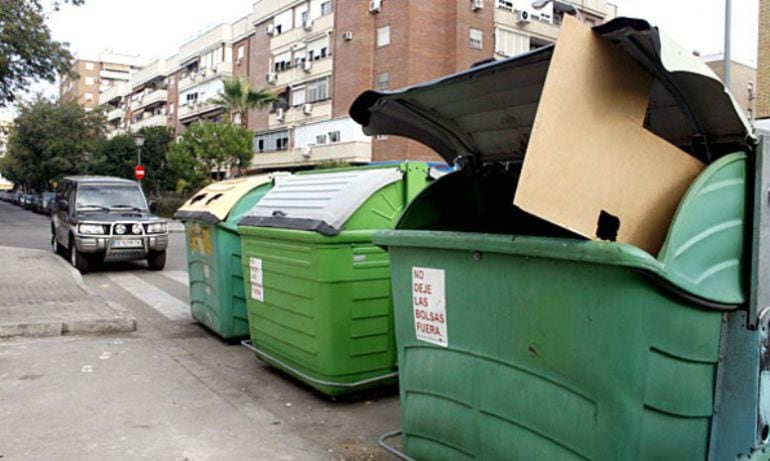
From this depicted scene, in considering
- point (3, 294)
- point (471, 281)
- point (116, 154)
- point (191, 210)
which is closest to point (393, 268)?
point (471, 281)

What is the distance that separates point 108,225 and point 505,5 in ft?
98.6

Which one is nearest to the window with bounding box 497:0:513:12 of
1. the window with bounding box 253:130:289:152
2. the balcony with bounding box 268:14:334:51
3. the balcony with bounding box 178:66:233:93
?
the balcony with bounding box 268:14:334:51

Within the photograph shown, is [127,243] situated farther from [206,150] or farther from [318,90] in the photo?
[318,90]

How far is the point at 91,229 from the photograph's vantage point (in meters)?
12.9

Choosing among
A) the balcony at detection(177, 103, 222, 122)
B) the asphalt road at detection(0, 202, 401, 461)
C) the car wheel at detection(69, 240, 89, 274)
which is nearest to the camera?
the asphalt road at detection(0, 202, 401, 461)

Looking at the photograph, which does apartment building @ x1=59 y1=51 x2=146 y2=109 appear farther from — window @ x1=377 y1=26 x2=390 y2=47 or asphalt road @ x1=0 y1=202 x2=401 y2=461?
asphalt road @ x1=0 y1=202 x2=401 y2=461

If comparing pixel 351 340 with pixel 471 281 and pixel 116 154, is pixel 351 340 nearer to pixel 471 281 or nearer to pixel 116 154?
pixel 471 281

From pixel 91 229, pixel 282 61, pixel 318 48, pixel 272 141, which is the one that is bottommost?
pixel 91 229

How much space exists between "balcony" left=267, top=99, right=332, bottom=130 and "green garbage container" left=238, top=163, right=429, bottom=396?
34716 mm

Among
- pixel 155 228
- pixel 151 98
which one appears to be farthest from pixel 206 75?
pixel 155 228

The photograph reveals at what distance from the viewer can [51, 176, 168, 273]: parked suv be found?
12.9 m

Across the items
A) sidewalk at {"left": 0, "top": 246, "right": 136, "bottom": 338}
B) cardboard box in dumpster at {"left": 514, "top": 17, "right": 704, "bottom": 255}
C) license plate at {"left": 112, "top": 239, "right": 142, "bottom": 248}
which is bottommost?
sidewalk at {"left": 0, "top": 246, "right": 136, "bottom": 338}

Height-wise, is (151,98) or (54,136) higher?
(151,98)

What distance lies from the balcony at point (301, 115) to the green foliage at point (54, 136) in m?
14.9
